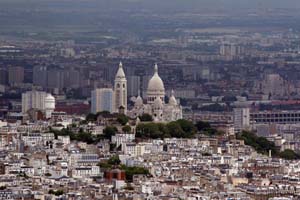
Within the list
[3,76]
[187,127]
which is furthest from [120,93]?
[3,76]

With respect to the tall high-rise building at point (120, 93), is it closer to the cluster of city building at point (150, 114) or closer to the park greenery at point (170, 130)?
the cluster of city building at point (150, 114)

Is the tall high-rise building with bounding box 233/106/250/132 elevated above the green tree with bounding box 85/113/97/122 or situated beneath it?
situated beneath

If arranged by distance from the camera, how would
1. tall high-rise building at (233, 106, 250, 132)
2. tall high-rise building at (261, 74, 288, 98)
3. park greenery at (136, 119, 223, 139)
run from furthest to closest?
tall high-rise building at (261, 74, 288, 98), tall high-rise building at (233, 106, 250, 132), park greenery at (136, 119, 223, 139)

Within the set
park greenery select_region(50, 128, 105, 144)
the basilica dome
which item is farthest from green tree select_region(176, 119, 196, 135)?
the basilica dome

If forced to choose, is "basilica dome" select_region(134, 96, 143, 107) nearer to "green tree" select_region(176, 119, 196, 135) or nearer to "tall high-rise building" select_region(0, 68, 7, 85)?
"green tree" select_region(176, 119, 196, 135)

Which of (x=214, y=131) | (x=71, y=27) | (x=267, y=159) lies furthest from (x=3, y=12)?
(x=267, y=159)

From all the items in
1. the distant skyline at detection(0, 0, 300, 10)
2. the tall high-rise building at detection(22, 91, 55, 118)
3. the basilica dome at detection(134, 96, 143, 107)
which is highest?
the distant skyline at detection(0, 0, 300, 10)

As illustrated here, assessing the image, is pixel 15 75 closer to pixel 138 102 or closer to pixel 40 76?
pixel 40 76
